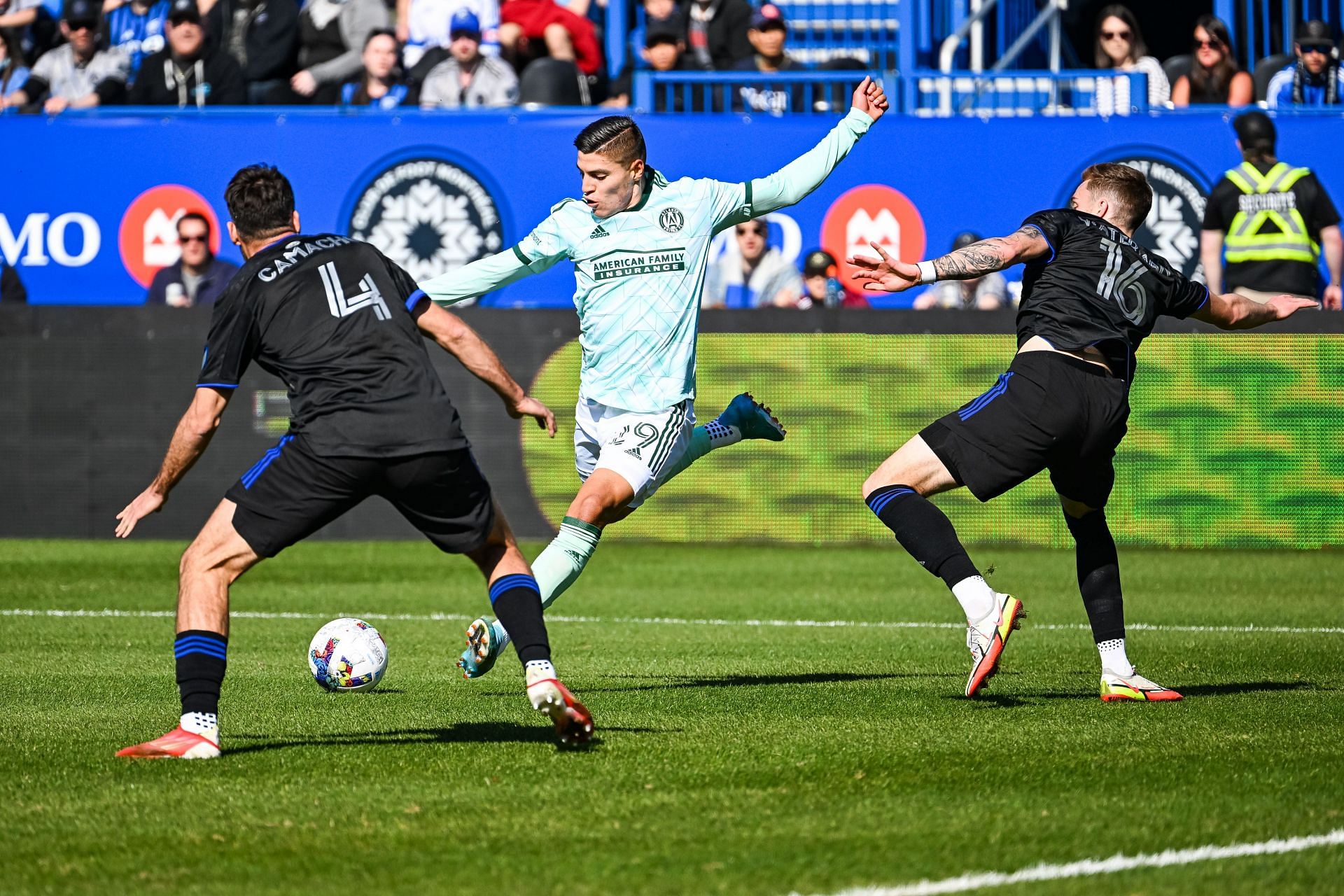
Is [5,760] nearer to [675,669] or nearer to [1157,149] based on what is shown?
[675,669]

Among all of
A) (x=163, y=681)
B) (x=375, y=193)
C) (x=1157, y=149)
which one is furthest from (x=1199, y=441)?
(x=163, y=681)

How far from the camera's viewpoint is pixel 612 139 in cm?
745

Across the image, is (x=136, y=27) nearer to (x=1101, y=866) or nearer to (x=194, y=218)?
(x=194, y=218)

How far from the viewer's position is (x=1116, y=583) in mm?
7605

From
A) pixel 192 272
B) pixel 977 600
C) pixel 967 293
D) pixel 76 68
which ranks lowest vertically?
pixel 977 600

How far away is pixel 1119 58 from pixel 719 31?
152 inches

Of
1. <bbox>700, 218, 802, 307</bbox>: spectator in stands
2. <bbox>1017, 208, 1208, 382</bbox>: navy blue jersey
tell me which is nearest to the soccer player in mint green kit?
<bbox>1017, 208, 1208, 382</bbox>: navy blue jersey

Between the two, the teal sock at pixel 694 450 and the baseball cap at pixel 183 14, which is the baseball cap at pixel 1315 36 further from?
the baseball cap at pixel 183 14

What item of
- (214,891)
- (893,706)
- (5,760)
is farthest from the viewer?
(893,706)

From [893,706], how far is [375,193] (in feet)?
35.8

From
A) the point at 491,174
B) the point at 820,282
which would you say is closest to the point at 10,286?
the point at 491,174

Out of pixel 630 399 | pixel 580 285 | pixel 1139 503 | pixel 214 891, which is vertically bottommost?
pixel 1139 503

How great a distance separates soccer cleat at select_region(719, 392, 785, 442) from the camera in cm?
838

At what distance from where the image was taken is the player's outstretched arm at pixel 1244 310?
297 inches
